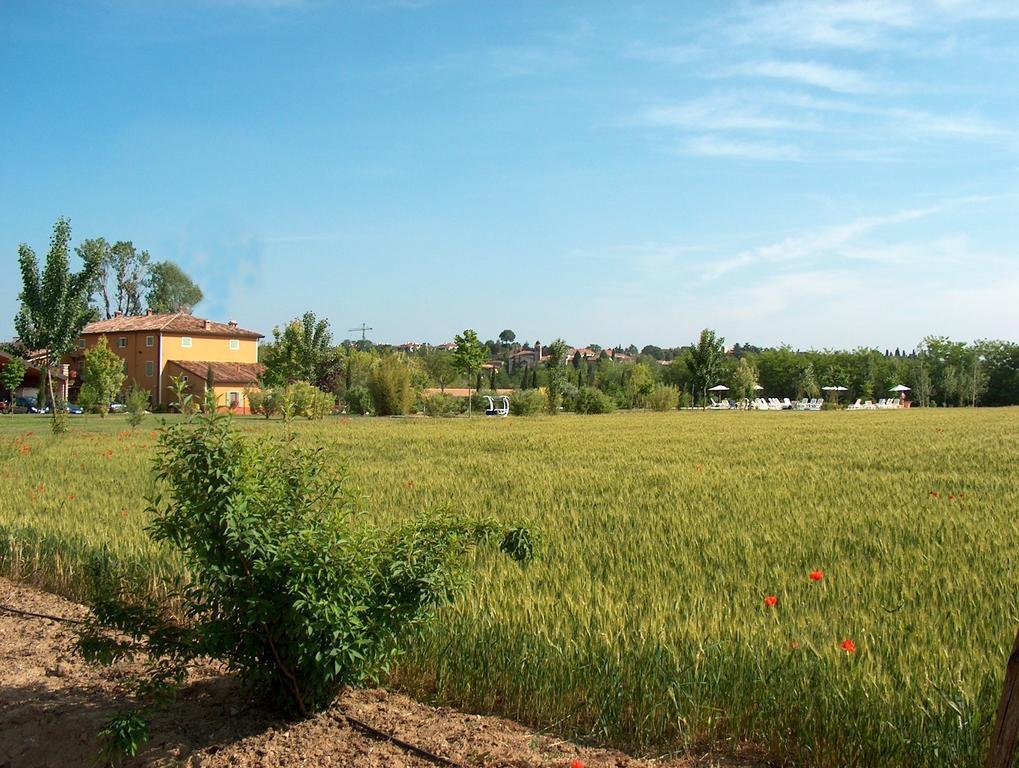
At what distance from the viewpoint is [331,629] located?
3930mm

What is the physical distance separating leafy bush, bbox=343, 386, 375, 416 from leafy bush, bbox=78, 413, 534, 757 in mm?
45332

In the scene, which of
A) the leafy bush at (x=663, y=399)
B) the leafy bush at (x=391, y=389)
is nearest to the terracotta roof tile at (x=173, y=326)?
the leafy bush at (x=391, y=389)

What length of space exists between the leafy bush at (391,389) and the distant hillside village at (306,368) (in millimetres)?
66

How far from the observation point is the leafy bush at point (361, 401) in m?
49.8

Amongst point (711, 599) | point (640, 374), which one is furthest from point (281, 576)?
point (640, 374)

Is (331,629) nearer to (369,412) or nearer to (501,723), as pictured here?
(501,723)

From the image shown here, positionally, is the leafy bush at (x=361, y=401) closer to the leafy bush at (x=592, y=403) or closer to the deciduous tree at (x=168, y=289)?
the leafy bush at (x=592, y=403)

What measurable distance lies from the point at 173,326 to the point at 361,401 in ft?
72.1

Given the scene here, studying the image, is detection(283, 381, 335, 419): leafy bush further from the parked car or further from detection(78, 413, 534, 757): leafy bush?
detection(78, 413, 534, 757): leafy bush

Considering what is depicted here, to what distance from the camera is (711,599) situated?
5.70m

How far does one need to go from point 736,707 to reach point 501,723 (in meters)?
1.20

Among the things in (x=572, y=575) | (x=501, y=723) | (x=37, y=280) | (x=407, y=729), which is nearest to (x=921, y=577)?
(x=572, y=575)

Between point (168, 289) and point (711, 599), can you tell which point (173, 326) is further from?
point (711, 599)

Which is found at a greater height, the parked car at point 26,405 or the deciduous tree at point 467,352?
the deciduous tree at point 467,352
